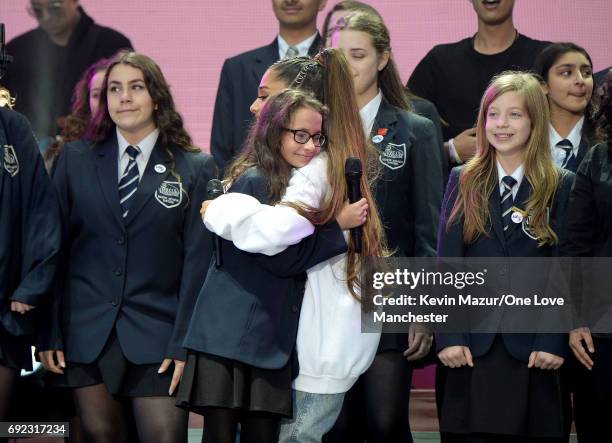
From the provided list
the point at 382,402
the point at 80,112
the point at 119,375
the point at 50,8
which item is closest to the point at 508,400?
the point at 382,402

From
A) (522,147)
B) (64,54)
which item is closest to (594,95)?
(522,147)

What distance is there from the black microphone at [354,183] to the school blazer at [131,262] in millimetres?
767

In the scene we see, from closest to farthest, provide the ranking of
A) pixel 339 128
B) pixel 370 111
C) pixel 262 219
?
pixel 262 219
pixel 339 128
pixel 370 111

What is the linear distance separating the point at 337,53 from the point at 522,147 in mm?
832

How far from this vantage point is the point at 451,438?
12.6 feet

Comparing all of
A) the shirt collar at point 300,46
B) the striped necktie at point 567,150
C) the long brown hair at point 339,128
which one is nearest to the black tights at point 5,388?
the long brown hair at point 339,128

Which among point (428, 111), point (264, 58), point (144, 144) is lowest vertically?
point (144, 144)

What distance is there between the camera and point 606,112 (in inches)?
153

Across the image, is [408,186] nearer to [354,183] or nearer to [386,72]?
[386,72]

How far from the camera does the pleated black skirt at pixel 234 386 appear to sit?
315 centimetres

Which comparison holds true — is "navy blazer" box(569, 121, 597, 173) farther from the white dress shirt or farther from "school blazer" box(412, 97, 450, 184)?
the white dress shirt

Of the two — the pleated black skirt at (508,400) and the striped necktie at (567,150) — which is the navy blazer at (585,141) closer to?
the striped necktie at (567,150)

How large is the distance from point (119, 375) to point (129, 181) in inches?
27.9

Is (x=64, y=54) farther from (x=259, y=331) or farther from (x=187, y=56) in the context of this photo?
(x=259, y=331)
